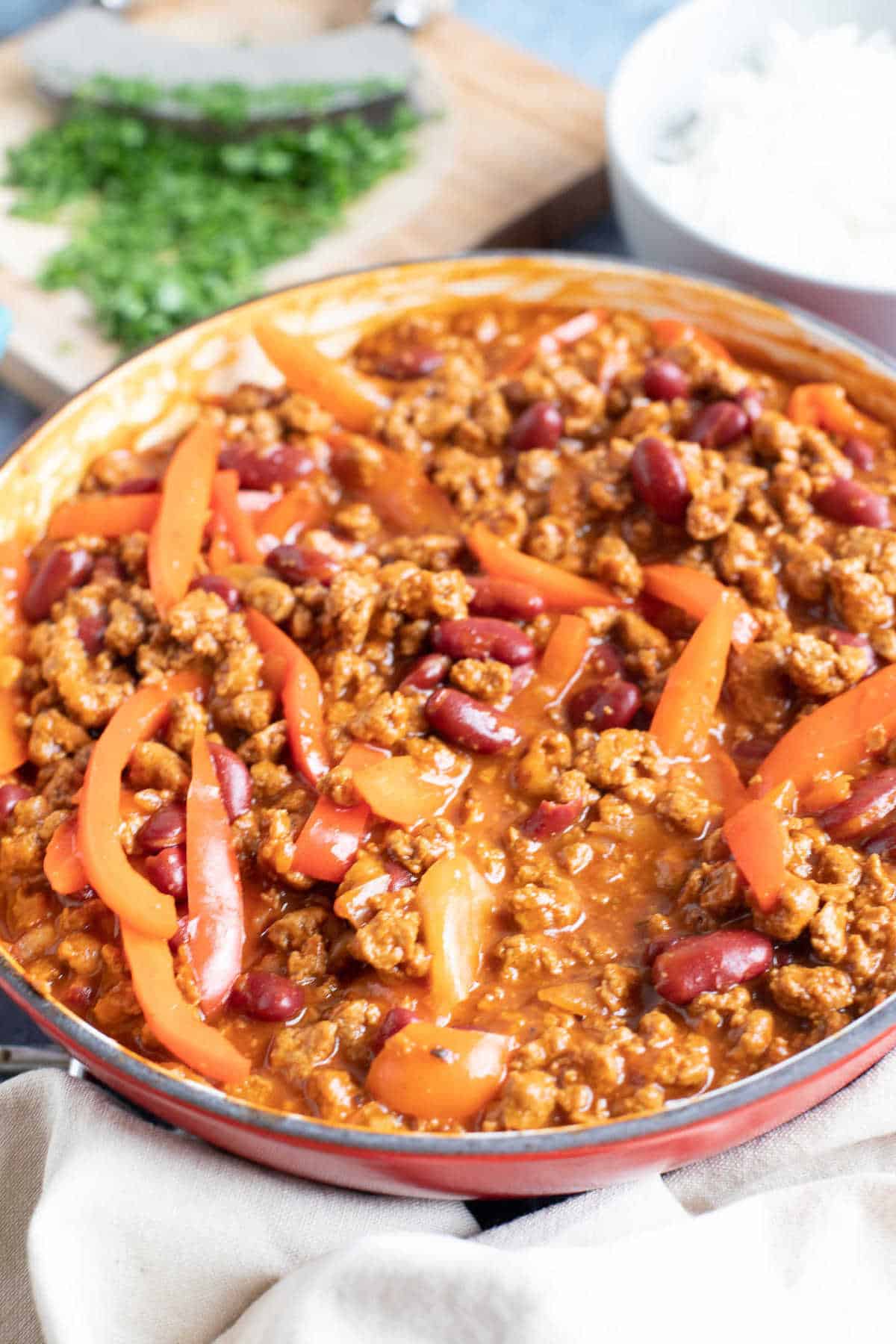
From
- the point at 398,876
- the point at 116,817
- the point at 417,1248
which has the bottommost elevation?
the point at 417,1248

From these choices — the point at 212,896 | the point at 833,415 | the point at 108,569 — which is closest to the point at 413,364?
the point at 108,569

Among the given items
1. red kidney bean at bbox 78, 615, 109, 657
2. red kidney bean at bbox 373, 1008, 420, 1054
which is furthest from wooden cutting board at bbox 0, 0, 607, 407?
red kidney bean at bbox 373, 1008, 420, 1054

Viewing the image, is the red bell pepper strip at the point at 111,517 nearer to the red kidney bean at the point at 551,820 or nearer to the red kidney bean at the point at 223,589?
the red kidney bean at the point at 223,589

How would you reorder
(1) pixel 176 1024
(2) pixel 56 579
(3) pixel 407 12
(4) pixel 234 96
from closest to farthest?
1. (1) pixel 176 1024
2. (2) pixel 56 579
3. (4) pixel 234 96
4. (3) pixel 407 12

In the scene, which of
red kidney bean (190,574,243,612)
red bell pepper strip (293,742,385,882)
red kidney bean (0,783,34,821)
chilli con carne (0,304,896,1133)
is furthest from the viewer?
red kidney bean (190,574,243,612)

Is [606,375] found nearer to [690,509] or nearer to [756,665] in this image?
[690,509]

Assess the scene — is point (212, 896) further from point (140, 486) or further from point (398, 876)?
point (140, 486)

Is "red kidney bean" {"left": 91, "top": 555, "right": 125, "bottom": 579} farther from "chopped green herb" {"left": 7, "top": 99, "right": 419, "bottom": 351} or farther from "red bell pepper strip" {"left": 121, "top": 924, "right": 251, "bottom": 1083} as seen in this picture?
"chopped green herb" {"left": 7, "top": 99, "right": 419, "bottom": 351}

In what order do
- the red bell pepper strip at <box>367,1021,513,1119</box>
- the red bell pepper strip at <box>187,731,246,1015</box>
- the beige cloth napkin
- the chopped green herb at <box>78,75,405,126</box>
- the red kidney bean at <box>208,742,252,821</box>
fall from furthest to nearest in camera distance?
the chopped green herb at <box>78,75,405,126</box> → the red kidney bean at <box>208,742,252,821</box> → the red bell pepper strip at <box>187,731,246,1015</box> → the red bell pepper strip at <box>367,1021,513,1119</box> → the beige cloth napkin
